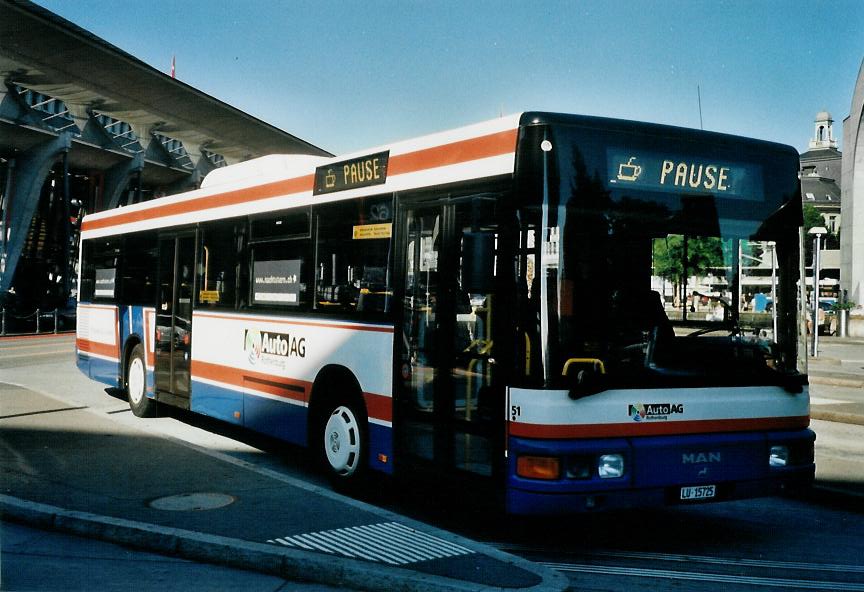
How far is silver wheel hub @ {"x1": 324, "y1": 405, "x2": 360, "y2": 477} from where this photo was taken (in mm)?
7992

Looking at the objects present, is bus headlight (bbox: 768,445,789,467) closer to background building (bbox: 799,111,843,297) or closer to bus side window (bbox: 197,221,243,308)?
bus side window (bbox: 197,221,243,308)

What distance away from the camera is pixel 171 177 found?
205 feet

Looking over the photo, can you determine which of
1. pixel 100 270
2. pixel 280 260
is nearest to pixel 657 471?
pixel 280 260

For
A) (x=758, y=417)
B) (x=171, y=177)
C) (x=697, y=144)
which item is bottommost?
(x=758, y=417)

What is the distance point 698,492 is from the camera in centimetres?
625

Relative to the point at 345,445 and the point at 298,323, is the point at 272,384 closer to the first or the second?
the point at 298,323

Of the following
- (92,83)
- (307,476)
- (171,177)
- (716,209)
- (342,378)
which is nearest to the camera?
(716,209)

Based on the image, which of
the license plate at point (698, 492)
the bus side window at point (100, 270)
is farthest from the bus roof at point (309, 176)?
the license plate at point (698, 492)

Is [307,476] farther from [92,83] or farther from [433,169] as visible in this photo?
[92,83]

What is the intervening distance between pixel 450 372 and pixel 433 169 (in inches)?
63.0

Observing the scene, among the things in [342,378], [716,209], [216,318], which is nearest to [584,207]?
[716,209]

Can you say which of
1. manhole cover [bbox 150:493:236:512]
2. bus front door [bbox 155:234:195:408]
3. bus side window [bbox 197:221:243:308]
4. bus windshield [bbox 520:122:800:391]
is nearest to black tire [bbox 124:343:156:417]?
bus front door [bbox 155:234:195:408]

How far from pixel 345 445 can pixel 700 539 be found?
305 centimetres

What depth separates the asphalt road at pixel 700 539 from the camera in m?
5.80
